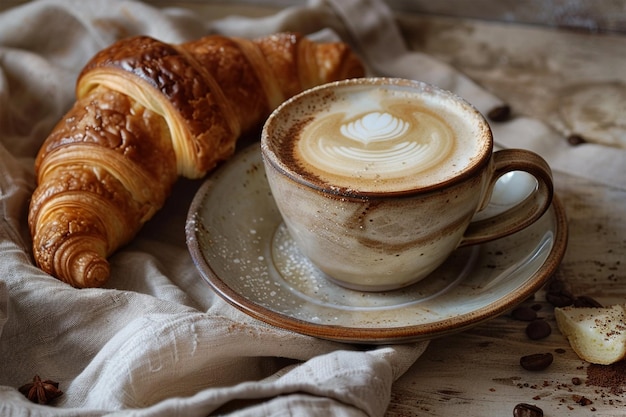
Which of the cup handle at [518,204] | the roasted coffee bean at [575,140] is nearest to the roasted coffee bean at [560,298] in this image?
the cup handle at [518,204]

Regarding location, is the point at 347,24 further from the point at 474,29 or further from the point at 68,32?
the point at 68,32

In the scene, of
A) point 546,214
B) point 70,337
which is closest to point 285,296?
point 70,337

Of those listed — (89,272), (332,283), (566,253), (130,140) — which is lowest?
(566,253)

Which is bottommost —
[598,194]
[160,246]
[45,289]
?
[598,194]

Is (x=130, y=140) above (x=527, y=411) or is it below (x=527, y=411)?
above

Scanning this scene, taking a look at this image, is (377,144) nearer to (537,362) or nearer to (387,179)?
(387,179)

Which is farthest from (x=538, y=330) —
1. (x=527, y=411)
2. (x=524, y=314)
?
(x=527, y=411)
